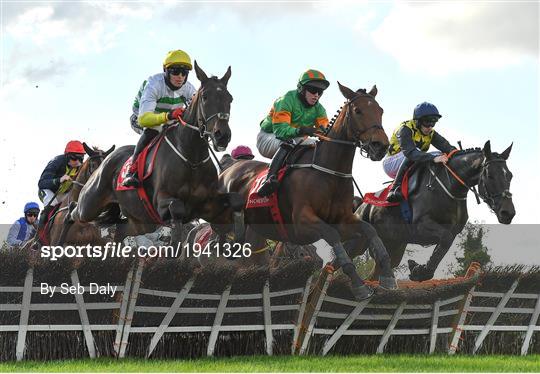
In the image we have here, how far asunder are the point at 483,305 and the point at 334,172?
4.57 meters

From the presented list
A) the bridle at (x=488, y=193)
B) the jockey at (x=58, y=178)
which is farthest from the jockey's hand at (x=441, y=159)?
the jockey at (x=58, y=178)

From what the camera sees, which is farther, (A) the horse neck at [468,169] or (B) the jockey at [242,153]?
(B) the jockey at [242,153]

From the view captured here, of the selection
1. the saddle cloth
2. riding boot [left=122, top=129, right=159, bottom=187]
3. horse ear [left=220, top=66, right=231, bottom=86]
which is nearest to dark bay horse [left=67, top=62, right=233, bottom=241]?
horse ear [left=220, top=66, right=231, bottom=86]

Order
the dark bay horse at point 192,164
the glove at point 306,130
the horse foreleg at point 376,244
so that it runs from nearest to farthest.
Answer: the dark bay horse at point 192,164, the horse foreleg at point 376,244, the glove at point 306,130

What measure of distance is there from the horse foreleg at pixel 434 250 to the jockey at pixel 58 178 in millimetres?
6198

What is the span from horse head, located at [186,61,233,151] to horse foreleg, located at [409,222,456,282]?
4433 millimetres

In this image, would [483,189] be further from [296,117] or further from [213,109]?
[213,109]

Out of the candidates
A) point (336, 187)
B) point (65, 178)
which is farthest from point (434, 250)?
point (65, 178)

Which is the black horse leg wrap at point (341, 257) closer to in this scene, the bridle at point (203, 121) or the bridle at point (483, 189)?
the bridle at point (203, 121)

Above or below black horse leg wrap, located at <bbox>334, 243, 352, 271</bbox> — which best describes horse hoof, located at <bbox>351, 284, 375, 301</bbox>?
below

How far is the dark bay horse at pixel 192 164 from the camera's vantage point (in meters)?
11.8

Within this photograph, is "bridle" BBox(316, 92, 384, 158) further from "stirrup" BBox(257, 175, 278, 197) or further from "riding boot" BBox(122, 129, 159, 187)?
"riding boot" BBox(122, 129, 159, 187)

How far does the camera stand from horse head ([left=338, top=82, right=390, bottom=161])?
12242 mm

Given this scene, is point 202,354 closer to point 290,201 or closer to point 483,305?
point 290,201
